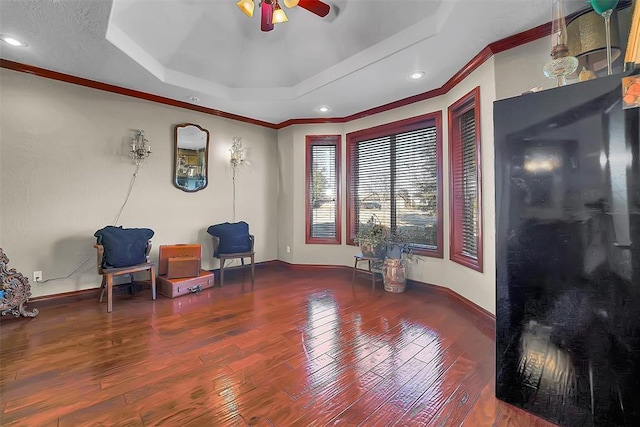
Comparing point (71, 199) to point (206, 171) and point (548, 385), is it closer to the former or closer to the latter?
point (206, 171)

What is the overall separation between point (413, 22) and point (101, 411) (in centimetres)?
366

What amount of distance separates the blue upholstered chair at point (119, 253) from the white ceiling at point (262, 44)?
1.85m

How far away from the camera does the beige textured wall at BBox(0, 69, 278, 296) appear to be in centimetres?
302

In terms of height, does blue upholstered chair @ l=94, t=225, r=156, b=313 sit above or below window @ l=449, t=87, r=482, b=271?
below

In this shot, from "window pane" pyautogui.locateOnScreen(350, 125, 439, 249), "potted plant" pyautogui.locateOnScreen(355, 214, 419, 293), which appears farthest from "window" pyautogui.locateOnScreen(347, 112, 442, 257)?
"potted plant" pyautogui.locateOnScreen(355, 214, 419, 293)

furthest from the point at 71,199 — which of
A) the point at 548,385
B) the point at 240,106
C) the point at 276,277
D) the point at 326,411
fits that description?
the point at 548,385

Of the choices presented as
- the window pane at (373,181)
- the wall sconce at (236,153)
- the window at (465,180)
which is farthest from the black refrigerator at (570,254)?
the wall sconce at (236,153)

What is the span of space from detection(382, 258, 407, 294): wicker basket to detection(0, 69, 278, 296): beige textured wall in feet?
9.00

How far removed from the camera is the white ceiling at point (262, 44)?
2248 millimetres

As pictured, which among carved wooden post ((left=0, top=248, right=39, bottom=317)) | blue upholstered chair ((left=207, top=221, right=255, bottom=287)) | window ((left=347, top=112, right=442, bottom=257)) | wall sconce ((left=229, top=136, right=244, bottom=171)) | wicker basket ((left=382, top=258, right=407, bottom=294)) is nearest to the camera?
carved wooden post ((left=0, top=248, right=39, bottom=317))

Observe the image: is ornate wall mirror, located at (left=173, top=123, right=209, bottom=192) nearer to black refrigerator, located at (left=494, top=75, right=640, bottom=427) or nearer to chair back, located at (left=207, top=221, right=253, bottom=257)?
chair back, located at (left=207, top=221, right=253, bottom=257)

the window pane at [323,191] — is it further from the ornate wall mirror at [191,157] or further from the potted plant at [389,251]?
the ornate wall mirror at [191,157]

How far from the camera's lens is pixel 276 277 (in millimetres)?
4410

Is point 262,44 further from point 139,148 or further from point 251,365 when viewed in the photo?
point 251,365
